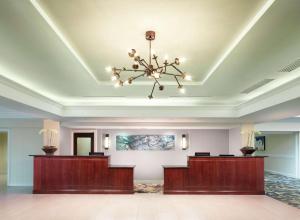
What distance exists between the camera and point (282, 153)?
47.8 ft

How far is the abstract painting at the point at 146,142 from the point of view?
12.6m

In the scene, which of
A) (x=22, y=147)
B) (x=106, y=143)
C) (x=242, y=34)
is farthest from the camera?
(x=106, y=143)

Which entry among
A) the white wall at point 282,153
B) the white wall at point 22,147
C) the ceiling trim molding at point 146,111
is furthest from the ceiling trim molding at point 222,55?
the white wall at point 282,153

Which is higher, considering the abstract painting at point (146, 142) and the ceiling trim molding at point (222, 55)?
the ceiling trim molding at point (222, 55)

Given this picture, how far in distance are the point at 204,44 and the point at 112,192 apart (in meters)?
5.66

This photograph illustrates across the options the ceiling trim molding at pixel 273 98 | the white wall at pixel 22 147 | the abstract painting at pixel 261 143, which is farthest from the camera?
the abstract painting at pixel 261 143

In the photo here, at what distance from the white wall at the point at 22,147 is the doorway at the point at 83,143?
2112 mm

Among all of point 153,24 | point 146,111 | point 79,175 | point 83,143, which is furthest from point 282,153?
point 153,24

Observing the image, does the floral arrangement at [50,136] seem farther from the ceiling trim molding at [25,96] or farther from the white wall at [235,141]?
the white wall at [235,141]

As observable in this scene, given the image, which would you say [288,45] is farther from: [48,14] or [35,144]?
[35,144]

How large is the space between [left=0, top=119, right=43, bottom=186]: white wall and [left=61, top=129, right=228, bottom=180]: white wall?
9.28 feet

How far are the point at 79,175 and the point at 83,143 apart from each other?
4.09 m

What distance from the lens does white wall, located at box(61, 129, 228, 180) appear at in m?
12.5

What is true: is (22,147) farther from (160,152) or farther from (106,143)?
(160,152)
